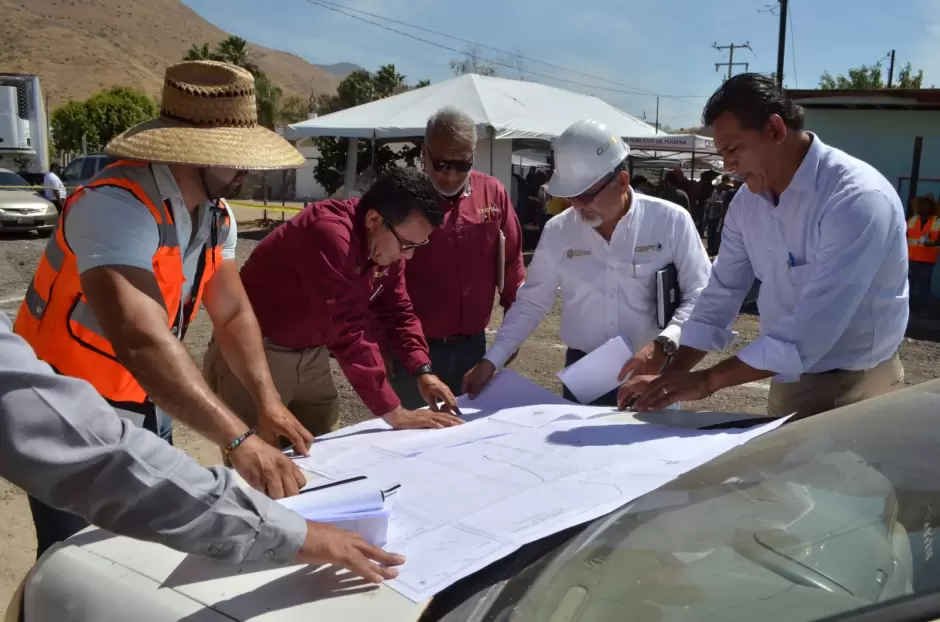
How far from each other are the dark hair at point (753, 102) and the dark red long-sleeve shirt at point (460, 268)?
138 centimetres

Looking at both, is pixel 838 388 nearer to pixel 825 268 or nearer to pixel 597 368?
pixel 825 268

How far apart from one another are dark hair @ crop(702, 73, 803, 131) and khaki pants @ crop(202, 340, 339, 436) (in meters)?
1.62

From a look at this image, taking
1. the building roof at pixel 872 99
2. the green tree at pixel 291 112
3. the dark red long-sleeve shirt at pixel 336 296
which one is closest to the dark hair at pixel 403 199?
the dark red long-sleeve shirt at pixel 336 296

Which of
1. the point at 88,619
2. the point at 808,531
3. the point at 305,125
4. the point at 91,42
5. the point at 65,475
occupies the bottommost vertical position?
the point at 88,619

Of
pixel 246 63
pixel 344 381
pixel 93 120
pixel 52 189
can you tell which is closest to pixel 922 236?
pixel 344 381

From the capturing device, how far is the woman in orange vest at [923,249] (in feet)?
32.3

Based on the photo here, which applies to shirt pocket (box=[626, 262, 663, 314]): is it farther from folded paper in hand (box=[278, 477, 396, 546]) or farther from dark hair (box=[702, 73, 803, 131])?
folded paper in hand (box=[278, 477, 396, 546])

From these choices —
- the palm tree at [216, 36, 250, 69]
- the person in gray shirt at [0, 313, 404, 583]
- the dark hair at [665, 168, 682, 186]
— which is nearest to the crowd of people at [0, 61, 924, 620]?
the person in gray shirt at [0, 313, 404, 583]

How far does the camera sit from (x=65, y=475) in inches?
40.1

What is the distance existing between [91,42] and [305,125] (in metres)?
93.5

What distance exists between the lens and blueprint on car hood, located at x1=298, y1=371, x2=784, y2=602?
1.39 meters

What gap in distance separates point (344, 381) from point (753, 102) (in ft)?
15.0

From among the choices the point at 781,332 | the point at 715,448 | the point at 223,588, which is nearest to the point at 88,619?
the point at 223,588

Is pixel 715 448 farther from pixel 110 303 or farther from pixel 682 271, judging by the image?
pixel 110 303
